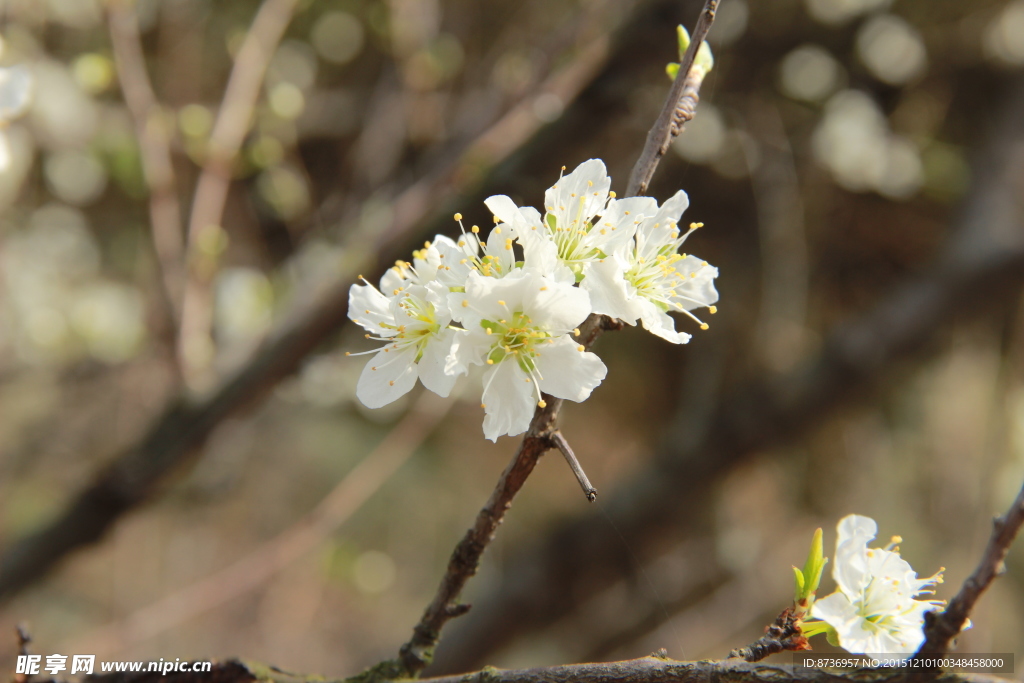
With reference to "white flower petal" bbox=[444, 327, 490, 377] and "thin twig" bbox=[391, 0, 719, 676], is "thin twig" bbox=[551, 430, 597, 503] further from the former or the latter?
"white flower petal" bbox=[444, 327, 490, 377]

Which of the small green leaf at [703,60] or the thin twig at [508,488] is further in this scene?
the small green leaf at [703,60]

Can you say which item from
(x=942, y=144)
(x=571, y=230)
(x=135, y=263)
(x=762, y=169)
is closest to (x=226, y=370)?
(x=571, y=230)

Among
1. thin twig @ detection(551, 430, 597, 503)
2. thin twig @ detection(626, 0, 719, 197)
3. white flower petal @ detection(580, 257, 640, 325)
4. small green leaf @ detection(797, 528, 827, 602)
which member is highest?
thin twig @ detection(626, 0, 719, 197)

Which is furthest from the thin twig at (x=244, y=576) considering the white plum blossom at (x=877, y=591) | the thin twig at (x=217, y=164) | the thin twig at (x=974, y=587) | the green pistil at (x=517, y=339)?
the thin twig at (x=974, y=587)

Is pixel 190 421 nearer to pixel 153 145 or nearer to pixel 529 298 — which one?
pixel 153 145

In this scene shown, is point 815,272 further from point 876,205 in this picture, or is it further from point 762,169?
point 762,169

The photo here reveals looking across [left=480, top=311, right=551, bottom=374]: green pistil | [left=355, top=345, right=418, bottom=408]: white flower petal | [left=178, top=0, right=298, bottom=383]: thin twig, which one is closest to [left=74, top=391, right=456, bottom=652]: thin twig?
[left=178, top=0, right=298, bottom=383]: thin twig

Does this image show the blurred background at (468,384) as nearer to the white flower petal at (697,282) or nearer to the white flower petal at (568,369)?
the white flower petal at (697,282)

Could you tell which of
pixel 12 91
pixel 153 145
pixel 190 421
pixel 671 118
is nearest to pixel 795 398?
pixel 671 118
